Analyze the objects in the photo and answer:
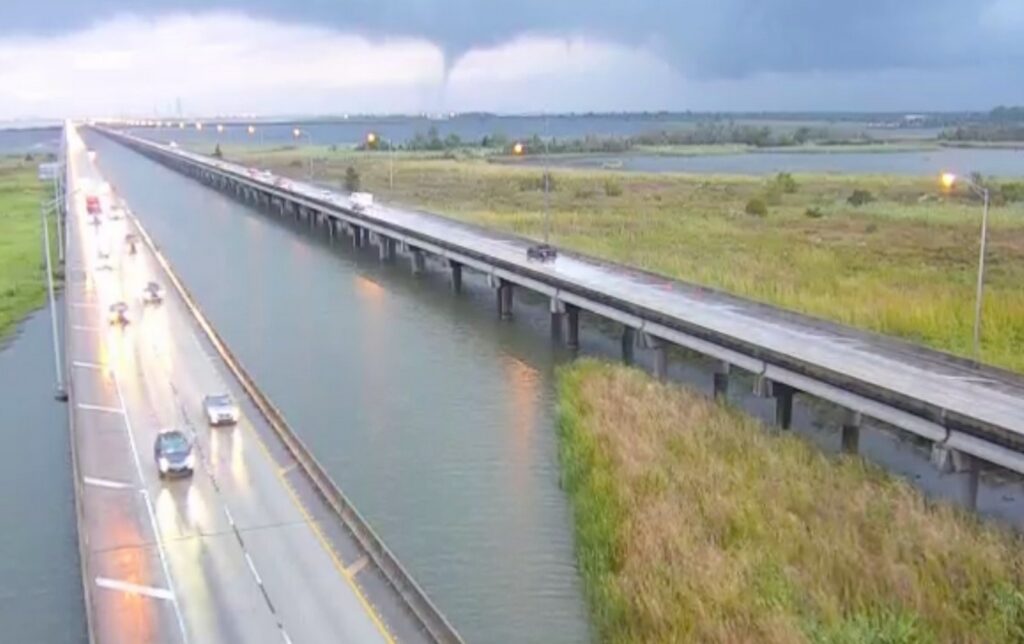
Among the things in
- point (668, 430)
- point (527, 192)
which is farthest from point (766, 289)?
point (527, 192)

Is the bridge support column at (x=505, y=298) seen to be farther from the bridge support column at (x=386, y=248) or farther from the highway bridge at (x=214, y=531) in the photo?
the bridge support column at (x=386, y=248)

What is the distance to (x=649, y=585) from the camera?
28.6 m

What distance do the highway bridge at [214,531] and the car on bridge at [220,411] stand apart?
0.45 m

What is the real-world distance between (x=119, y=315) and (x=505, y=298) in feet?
77.3

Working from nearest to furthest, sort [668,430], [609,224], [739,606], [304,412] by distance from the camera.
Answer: [739,606]
[668,430]
[304,412]
[609,224]

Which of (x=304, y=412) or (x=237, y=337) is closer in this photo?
(x=304, y=412)

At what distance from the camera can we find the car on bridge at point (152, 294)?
219ft

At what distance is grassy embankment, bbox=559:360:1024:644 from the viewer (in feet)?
85.6

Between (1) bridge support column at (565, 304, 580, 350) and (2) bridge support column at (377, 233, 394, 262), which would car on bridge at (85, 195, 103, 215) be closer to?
(2) bridge support column at (377, 233, 394, 262)

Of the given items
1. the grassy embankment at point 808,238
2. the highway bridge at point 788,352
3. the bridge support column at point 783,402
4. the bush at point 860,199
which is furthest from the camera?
the bush at point 860,199

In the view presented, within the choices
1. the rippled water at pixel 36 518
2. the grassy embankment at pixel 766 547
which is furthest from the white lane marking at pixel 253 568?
the grassy embankment at pixel 766 547

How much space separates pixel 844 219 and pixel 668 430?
6875 cm

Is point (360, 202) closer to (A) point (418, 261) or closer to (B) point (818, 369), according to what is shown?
(A) point (418, 261)

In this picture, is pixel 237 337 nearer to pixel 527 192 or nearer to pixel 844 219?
pixel 844 219
